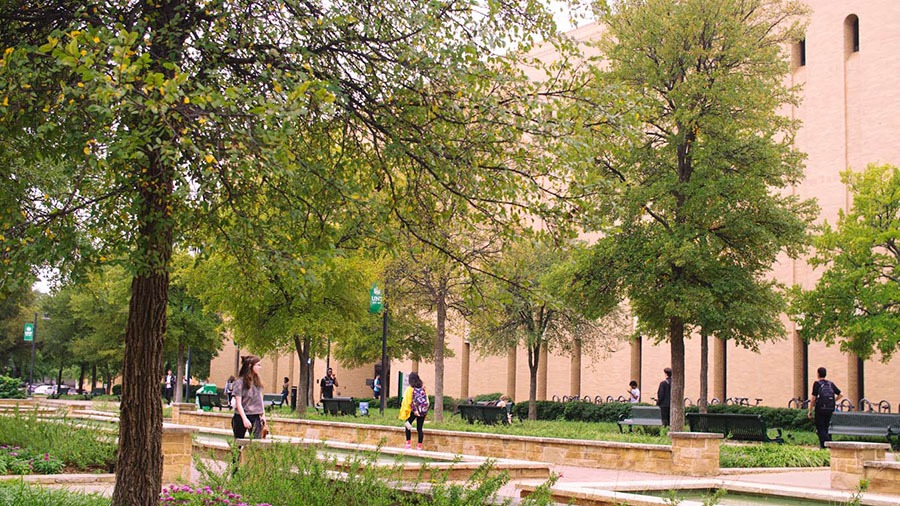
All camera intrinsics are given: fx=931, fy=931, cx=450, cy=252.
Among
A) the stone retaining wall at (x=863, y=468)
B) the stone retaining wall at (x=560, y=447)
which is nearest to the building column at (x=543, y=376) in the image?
the stone retaining wall at (x=560, y=447)

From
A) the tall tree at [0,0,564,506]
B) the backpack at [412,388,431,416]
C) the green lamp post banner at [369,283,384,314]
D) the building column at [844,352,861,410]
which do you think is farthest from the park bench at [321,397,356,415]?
the tall tree at [0,0,564,506]

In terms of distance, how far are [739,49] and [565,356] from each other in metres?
26.0

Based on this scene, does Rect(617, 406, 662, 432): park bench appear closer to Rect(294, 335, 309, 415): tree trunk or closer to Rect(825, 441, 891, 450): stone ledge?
Rect(294, 335, 309, 415): tree trunk

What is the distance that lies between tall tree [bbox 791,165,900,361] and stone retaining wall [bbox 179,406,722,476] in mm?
13675

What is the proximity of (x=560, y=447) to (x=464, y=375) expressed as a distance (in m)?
37.2

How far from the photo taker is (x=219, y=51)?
756 cm

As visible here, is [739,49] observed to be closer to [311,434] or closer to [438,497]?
[311,434]

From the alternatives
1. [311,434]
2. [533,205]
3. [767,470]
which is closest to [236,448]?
[533,205]

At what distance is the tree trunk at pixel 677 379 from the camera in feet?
71.5

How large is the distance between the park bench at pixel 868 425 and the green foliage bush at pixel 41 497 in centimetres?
1842

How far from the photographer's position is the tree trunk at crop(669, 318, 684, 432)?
2178 centimetres

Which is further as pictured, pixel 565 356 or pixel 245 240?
pixel 565 356

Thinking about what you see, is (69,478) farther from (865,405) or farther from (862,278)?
(865,405)

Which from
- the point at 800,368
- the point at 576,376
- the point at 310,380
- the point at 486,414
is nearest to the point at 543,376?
the point at 576,376
